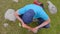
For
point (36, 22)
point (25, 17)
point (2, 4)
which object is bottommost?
point (25, 17)

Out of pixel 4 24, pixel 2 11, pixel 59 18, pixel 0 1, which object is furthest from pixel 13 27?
pixel 59 18

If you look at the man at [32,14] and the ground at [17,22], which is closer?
the man at [32,14]

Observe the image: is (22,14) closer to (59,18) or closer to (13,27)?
(13,27)

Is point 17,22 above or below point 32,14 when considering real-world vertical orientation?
above

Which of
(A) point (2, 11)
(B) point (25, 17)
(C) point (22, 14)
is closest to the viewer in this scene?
(B) point (25, 17)

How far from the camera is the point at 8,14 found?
3199 millimetres

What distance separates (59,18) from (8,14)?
34.6 inches

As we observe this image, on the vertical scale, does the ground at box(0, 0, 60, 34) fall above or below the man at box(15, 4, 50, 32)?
above

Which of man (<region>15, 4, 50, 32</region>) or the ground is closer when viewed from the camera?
man (<region>15, 4, 50, 32</region>)

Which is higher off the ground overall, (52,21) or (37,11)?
(52,21)

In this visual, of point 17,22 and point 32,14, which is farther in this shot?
point 17,22

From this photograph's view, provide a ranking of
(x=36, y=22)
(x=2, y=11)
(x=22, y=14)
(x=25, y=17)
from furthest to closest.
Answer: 1. (x=2, y=11)
2. (x=36, y=22)
3. (x=22, y=14)
4. (x=25, y=17)

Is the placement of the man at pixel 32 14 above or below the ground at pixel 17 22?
below

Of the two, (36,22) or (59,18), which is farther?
(59,18)
